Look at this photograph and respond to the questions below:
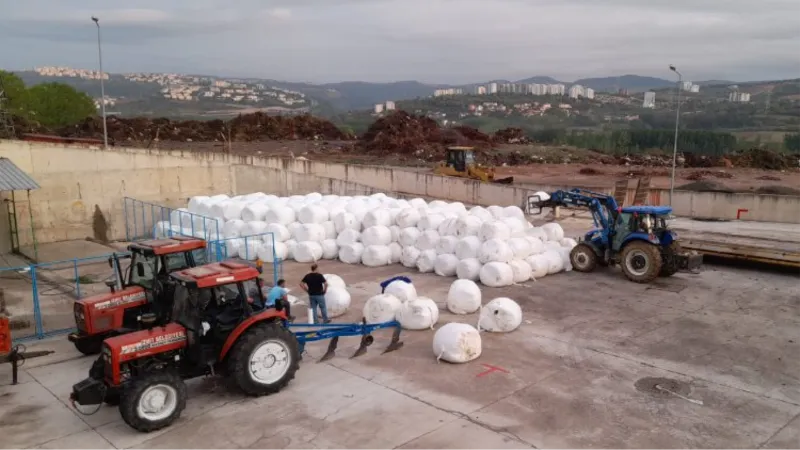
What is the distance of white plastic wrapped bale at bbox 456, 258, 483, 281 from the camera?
1483cm

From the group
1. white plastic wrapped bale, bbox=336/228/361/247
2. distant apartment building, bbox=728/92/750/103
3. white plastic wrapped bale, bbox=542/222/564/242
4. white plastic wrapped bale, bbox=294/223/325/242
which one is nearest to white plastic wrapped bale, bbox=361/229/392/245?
white plastic wrapped bale, bbox=336/228/361/247

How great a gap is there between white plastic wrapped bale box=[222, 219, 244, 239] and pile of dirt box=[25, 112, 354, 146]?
103 feet

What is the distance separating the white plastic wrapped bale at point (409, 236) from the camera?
53.9ft

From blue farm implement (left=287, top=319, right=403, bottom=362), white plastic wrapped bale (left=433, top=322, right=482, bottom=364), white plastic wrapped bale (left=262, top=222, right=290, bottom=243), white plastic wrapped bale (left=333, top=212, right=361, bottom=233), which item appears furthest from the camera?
white plastic wrapped bale (left=333, top=212, right=361, bottom=233)

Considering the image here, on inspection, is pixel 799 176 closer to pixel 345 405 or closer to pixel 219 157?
pixel 219 157

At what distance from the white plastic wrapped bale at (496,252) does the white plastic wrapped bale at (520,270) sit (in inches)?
6.8

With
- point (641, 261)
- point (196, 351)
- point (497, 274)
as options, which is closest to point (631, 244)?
point (641, 261)

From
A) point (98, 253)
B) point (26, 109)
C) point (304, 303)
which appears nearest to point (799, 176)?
point (304, 303)

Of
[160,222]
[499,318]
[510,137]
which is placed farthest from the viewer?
[510,137]

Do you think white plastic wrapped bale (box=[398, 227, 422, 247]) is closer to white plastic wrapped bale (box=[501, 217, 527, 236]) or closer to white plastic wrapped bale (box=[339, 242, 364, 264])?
white plastic wrapped bale (box=[339, 242, 364, 264])

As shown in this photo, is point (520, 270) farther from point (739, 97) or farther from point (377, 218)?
point (739, 97)

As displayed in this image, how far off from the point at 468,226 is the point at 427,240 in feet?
3.92

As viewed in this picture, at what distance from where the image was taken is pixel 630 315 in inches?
487

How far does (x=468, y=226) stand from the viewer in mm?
15492
